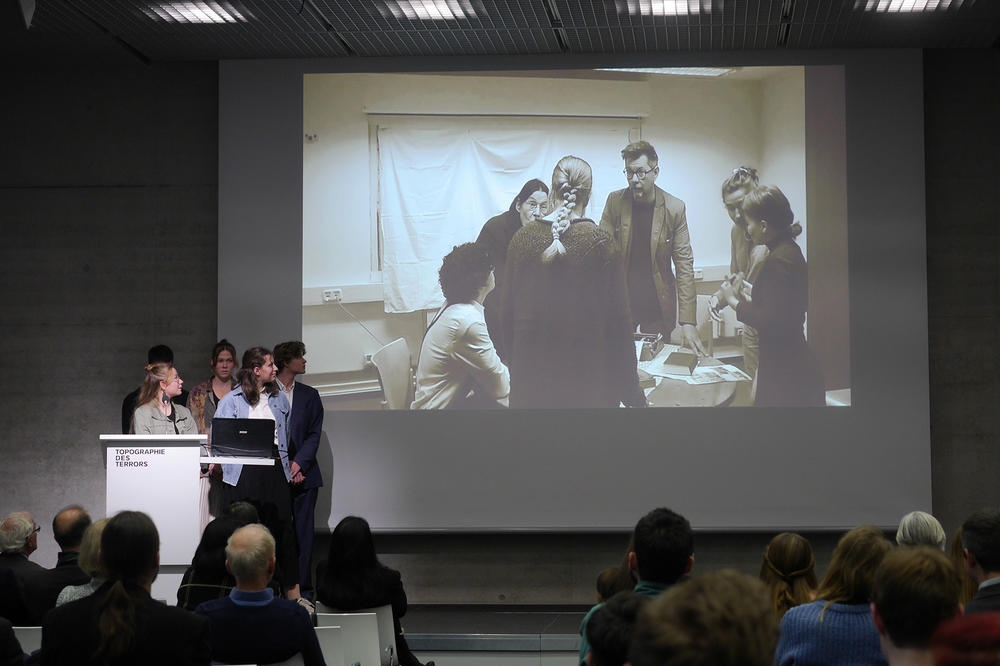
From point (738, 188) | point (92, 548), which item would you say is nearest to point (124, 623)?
point (92, 548)

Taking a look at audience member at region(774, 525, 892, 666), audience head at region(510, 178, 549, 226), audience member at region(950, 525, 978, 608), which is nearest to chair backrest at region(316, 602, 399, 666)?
audience member at region(774, 525, 892, 666)

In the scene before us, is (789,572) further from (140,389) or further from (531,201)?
(140,389)

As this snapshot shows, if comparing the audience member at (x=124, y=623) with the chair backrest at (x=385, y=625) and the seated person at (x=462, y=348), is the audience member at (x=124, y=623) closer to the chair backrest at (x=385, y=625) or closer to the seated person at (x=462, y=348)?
the chair backrest at (x=385, y=625)

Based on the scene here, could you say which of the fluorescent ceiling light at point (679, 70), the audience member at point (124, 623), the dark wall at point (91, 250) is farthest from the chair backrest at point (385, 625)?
the fluorescent ceiling light at point (679, 70)

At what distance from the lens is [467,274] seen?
6.71 meters

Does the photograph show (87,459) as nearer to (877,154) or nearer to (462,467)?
(462,467)

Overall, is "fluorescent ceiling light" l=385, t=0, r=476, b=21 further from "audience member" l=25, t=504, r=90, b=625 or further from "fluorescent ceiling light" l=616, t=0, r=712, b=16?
"audience member" l=25, t=504, r=90, b=625

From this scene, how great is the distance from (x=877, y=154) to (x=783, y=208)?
672 mm

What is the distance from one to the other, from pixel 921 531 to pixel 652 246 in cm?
362

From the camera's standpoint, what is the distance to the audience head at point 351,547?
367 centimetres

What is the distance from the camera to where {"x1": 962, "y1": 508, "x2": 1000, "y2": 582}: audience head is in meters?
2.55

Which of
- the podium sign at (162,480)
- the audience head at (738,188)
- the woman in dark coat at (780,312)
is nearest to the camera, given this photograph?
the podium sign at (162,480)

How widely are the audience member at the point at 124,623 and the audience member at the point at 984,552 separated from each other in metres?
1.84

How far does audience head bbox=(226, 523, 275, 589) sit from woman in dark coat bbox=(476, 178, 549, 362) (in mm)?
3929
